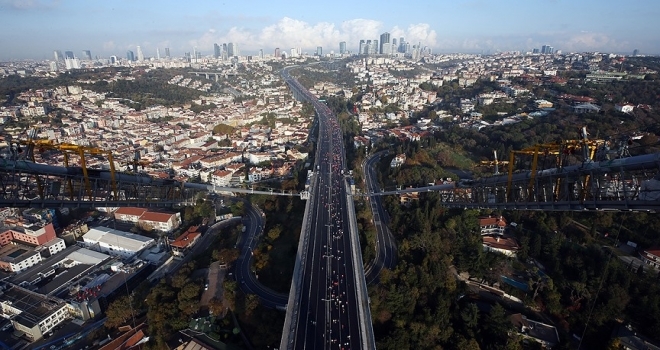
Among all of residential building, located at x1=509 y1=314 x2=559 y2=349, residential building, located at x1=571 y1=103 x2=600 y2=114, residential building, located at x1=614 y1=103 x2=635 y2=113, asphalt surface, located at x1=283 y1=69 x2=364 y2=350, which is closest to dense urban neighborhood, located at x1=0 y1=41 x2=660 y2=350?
residential building, located at x1=509 y1=314 x2=559 y2=349

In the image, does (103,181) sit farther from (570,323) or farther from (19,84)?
(19,84)

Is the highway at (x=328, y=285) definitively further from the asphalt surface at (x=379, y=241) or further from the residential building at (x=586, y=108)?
the residential building at (x=586, y=108)

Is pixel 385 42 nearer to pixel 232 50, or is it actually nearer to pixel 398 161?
pixel 232 50

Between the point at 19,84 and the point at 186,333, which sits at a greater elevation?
the point at 19,84

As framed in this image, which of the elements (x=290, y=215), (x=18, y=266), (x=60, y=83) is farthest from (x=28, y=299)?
(x=60, y=83)

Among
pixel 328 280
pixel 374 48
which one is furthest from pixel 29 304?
pixel 374 48

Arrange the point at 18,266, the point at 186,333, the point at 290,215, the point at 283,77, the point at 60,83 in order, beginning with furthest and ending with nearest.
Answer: the point at 283,77 < the point at 60,83 < the point at 290,215 < the point at 18,266 < the point at 186,333

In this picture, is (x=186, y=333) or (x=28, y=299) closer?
(x=186, y=333)

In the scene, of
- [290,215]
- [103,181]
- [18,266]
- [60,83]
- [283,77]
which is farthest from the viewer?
[283,77]
